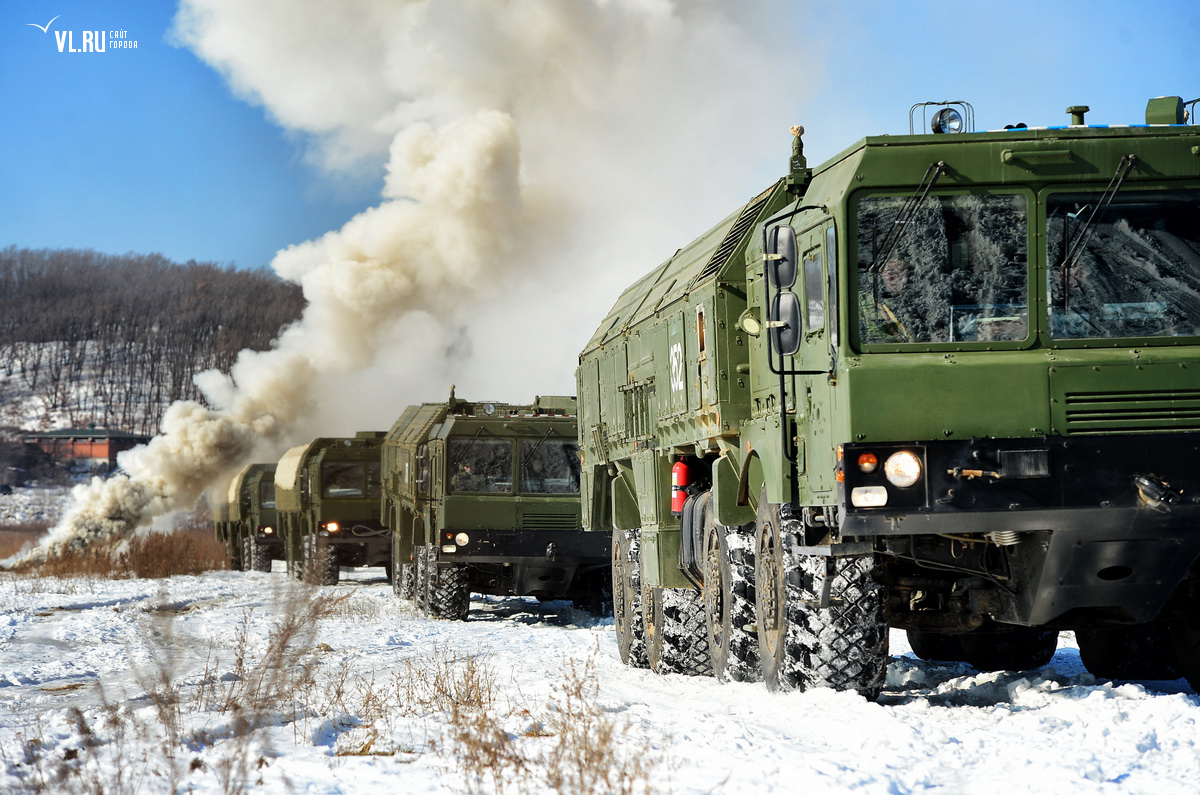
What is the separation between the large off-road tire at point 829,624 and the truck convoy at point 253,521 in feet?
103

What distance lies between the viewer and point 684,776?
625 centimetres

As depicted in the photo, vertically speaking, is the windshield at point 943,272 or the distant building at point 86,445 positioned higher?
the distant building at point 86,445

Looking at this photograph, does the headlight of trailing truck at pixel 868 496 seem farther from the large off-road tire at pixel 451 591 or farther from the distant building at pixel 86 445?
the distant building at pixel 86 445

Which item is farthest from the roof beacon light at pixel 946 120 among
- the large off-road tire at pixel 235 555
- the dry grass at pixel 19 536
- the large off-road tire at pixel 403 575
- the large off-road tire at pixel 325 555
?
the dry grass at pixel 19 536

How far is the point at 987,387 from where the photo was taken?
7645 millimetres

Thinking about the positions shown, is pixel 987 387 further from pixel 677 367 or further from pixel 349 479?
pixel 349 479

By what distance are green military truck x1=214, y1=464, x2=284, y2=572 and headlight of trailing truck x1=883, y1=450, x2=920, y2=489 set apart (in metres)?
32.9

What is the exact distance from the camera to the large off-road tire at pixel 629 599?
13672 millimetres

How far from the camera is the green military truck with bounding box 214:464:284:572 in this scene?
39438mm

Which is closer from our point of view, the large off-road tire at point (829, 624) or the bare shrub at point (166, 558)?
the large off-road tire at point (829, 624)

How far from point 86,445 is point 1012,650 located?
315 feet

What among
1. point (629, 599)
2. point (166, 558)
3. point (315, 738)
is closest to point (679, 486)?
point (629, 599)

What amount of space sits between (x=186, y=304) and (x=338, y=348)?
75.8 metres

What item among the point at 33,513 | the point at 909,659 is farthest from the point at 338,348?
the point at 909,659
